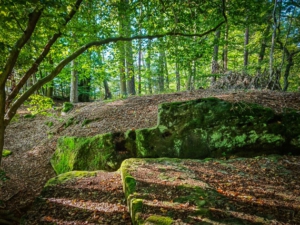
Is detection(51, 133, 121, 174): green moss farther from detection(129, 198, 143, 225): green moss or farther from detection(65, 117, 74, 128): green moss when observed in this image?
detection(129, 198, 143, 225): green moss

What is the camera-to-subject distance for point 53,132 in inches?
353

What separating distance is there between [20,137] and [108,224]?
8862 mm

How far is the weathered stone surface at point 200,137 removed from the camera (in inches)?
201

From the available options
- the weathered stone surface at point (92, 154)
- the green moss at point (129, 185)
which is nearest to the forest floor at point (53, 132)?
the green moss at point (129, 185)

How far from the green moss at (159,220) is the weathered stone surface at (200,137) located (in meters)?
3.06

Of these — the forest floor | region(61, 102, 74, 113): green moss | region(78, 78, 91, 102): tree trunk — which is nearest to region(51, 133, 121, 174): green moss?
the forest floor

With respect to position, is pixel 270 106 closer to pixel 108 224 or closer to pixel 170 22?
pixel 170 22

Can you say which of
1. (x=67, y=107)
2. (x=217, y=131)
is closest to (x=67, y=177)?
(x=217, y=131)

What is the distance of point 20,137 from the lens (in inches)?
380

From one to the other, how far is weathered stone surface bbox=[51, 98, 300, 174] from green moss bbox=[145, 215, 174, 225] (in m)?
3.06

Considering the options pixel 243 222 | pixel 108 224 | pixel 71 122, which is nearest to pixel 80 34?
pixel 71 122

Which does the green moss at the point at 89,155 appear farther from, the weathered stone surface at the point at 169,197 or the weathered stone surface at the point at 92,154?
the weathered stone surface at the point at 169,197

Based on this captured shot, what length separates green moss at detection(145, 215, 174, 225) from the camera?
2.42 meters

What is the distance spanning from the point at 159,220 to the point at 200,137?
334cm
